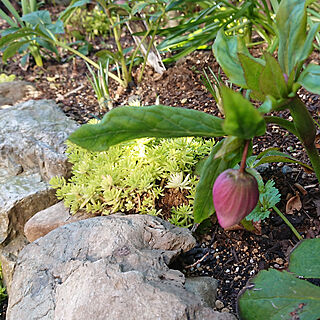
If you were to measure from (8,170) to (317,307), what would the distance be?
170cm

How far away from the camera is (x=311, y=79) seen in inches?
30.9

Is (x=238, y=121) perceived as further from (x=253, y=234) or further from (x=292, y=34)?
(x=253, y=234)

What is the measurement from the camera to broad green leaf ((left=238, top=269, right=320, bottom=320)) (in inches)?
36.8

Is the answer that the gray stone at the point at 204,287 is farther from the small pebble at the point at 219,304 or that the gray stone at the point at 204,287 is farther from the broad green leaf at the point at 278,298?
the broad green leaf at the point at 278,298

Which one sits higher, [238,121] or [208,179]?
[238,121]

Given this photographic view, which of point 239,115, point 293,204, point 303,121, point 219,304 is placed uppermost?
point 239,115

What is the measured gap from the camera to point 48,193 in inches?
74.8

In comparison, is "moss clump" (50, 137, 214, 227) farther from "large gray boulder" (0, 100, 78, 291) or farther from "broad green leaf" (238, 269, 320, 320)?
"broad green leaf" (238, 269, 320, 320)

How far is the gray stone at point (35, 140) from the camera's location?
6.44 feet

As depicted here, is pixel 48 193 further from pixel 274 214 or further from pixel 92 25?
pixel 92 25

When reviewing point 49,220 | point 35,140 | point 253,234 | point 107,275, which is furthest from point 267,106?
point 35,140

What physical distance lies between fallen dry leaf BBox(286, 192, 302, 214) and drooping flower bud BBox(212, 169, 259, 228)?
31.0 inches

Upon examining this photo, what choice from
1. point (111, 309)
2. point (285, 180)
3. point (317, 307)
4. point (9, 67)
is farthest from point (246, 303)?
point (9, 67)

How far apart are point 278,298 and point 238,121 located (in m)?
0.55
